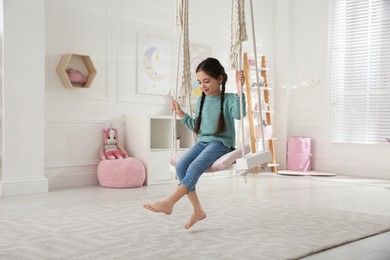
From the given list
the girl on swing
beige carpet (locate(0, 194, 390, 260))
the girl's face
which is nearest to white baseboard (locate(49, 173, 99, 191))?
beige carpet (locate(0, 194, 390, 260))

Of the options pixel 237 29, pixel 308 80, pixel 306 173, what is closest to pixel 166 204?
pixel 237 29

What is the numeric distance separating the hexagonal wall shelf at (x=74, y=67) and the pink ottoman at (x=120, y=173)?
819 mm

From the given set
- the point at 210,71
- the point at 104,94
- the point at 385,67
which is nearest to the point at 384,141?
the point at 385,67

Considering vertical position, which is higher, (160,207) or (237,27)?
(237,27)

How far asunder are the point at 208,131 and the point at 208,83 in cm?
28

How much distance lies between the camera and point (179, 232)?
257cm

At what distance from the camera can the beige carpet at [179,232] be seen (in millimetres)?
2129

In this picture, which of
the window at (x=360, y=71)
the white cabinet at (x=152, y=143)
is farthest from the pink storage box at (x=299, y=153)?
the white cabinet at (x=152, y=143)

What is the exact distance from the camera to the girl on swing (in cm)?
257

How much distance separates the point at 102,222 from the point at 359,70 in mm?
4396

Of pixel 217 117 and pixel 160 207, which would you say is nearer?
pixel 160 207

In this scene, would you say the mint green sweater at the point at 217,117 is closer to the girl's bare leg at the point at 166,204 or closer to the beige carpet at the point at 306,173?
the girl's bare leg at the point at 166,204

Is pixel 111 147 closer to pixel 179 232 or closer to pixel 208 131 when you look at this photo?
pixel 208 131

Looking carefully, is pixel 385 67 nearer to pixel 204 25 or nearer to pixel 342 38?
pixel 342 38
